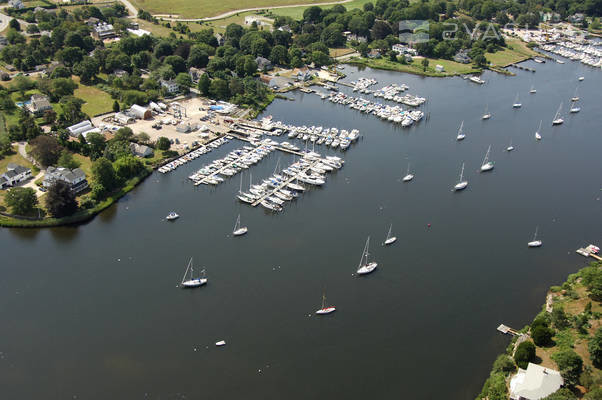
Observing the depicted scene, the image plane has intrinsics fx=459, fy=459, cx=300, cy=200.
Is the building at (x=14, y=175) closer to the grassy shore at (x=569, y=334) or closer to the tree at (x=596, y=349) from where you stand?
the grassy shore at (x=569, y=334)

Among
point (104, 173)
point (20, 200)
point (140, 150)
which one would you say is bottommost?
point (20, 200)

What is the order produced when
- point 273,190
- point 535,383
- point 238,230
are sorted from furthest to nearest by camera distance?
point 273,190, point 238,230, point 535,383

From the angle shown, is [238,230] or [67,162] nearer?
[238,230]

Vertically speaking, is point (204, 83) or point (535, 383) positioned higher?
point (204, 83)

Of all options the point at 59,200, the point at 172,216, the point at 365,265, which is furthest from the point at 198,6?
the point at 365,265

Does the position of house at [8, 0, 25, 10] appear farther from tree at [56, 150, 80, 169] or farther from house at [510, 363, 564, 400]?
house at [510, 363, 564, 400]

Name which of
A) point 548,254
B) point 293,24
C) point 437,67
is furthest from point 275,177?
point 293,24

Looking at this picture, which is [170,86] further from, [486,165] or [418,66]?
[418,66]
